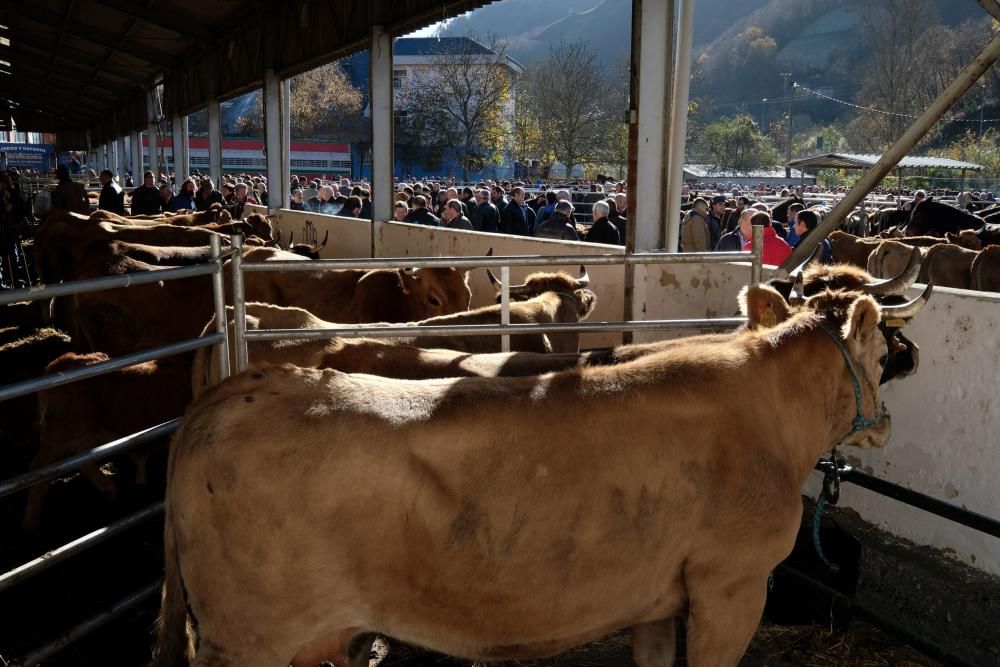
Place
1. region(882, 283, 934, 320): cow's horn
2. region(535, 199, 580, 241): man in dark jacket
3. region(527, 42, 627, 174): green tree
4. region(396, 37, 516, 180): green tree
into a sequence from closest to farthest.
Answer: region(882, 283, 934, 320): cow's horn → region(535, 199, 580, 241): man in dark jacket → region(527, 42, 627, 174): green tree → region(396, 37, 516, 180): green tree

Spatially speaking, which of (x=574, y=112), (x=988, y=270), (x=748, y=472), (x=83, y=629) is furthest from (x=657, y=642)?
(x=574, y=112)

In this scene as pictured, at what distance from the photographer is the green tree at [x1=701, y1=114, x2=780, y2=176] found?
71.1m

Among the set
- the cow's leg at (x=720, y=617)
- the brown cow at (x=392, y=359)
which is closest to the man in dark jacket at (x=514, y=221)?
the brown cow at (x=392, y=359)

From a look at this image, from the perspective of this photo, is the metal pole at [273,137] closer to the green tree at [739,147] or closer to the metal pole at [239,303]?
the metal pole at [239,303]

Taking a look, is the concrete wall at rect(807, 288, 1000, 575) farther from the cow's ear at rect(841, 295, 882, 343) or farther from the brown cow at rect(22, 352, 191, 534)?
the brown cow at rect(22, 352, 191, 534)

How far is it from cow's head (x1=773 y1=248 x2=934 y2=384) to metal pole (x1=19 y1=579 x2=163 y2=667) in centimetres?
334

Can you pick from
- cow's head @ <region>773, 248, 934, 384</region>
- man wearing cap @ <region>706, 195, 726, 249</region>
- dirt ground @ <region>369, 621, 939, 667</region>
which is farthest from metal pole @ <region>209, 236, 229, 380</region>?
man wearing cap @ <region>706, 195, 726, 249</region>

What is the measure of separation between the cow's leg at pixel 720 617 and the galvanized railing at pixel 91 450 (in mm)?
2478

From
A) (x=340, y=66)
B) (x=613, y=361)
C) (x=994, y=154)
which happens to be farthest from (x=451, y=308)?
(x=340, y=66)

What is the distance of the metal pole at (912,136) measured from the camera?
17.9ft

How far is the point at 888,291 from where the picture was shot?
3916 millimetres

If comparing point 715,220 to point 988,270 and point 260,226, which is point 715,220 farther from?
point 260,226

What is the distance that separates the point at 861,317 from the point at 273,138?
57.8 feet

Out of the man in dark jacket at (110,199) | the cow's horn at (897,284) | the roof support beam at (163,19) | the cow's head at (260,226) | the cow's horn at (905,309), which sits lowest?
the cow's head at (260,226)
